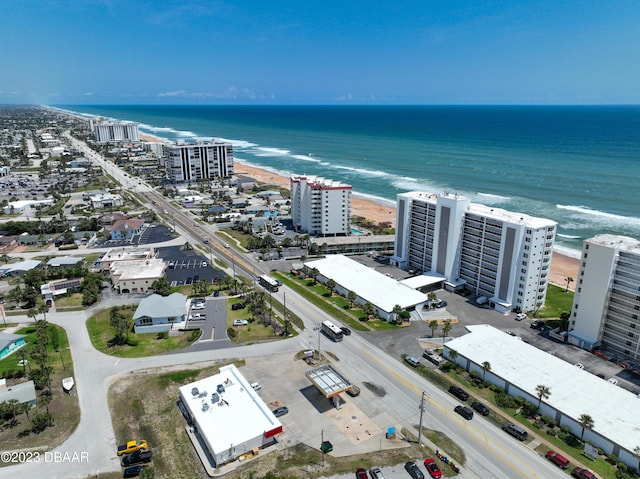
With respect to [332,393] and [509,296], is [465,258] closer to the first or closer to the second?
[509,296]

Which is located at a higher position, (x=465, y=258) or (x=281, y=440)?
(x=465, y=258)

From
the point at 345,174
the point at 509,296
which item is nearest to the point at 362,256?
the point at 509,296

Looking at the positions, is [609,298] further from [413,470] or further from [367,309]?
[413,470]

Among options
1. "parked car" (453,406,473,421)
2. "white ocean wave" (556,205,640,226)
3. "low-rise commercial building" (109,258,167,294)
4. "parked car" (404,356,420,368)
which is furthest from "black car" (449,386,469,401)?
"white ocean wave" (556,205,640,226)

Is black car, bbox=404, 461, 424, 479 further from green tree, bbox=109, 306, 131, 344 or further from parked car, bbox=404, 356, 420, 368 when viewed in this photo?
green tree, bbox=109, 306, 131, 344

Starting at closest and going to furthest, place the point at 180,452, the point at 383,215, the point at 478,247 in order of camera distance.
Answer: the point at 180,452, the point at 478,247, the point at 383,215

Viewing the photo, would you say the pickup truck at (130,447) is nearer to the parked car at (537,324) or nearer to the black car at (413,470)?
the black car at (413,470)

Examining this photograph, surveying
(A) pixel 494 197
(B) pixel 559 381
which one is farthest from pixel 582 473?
(A) pixel 494 197
